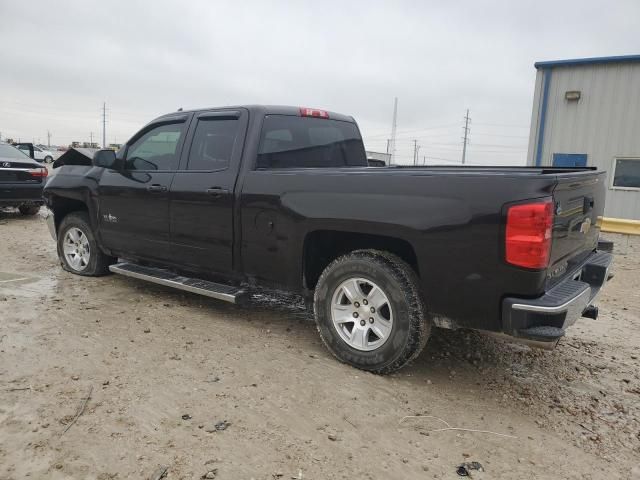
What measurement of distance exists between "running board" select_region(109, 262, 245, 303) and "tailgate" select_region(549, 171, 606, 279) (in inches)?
96.3

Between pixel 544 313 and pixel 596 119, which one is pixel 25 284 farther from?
pixel 596 119

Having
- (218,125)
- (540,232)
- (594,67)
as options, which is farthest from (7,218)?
(594,67)

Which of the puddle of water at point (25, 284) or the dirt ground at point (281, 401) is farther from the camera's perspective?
the puddle of water at point (25, 284)

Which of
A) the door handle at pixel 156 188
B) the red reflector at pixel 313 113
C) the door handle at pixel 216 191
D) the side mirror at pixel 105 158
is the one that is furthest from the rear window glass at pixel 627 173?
the side mirror at pixel 105 158

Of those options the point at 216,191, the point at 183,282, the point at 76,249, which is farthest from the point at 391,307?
the point at 76,249

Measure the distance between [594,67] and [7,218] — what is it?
14.2 meters

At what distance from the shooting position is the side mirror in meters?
5.15

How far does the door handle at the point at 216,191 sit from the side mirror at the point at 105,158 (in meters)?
1.56

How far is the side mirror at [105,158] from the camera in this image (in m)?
5.15

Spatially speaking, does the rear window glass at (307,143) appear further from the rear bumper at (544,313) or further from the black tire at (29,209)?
the black tire at (29,209)

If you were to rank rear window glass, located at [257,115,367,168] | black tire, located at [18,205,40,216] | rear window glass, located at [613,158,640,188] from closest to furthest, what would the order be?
rear window glass, located at [257,115,367,168] < black tire, located at [18,205,40,216] < rear window glass, located at [613,158,640,188]

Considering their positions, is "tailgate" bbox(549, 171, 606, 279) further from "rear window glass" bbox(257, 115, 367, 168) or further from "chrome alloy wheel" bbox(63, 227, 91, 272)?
"chrome alloy wheel" bbox(63, 227, 91, 272)

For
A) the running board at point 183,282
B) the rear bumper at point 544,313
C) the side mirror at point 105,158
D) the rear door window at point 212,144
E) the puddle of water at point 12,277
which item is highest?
the rear door window at point 212,144

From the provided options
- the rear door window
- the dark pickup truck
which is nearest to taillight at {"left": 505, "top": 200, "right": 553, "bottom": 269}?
the dark pickup truck
